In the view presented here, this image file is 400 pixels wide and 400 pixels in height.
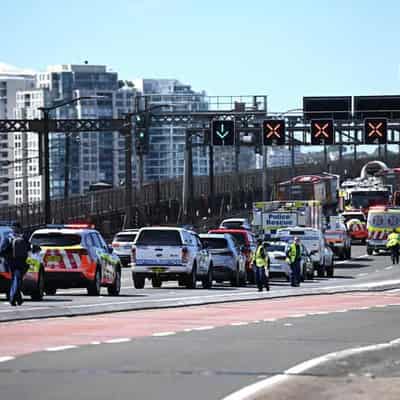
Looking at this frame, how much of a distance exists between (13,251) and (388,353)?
39.8 ft

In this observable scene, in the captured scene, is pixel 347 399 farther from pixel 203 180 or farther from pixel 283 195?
pixel 203 180

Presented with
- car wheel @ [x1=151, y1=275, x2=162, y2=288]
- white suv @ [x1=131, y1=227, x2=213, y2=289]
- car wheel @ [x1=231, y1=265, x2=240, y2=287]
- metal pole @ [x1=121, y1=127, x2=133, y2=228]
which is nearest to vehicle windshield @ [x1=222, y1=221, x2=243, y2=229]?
metal pole @ [x1=121, y1=127, x2=133, y2=228]

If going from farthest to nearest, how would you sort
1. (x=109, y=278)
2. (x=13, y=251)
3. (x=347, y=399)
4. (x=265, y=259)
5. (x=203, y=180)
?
(x=203, y=180), (x=265, y=259), (x=109, y=278), (x=13, y=251), (x=347, y=399)

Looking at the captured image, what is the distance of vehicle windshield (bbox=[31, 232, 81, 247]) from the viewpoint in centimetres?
3534

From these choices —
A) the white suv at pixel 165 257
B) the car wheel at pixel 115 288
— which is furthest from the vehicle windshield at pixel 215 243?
the car wheel at pixel 115 288

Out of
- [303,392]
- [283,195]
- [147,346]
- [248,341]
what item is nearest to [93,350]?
[147,346]

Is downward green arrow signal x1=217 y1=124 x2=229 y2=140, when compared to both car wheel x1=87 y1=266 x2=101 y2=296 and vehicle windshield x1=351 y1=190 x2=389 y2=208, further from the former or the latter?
car wheel x1=87 y1=266 x2=101 y2=296

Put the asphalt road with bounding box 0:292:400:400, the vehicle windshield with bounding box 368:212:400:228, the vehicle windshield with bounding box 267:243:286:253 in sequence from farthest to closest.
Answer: the vehicle windshield with bounding box 368:212:400:228 → the vehicle windshield with bounding box 267:243:286:253 → the asphalt road with bounding box 0:292:400:400

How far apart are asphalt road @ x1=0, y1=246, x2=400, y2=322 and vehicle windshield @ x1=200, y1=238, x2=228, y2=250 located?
1.28m

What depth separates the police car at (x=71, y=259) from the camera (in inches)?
1378

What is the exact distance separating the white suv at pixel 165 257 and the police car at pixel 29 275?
9130 millimetres

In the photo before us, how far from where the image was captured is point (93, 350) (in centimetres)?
1848

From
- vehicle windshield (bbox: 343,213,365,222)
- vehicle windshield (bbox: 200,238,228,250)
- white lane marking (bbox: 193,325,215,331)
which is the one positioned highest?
vehicle windshield (bbox: 343,213,365,222)

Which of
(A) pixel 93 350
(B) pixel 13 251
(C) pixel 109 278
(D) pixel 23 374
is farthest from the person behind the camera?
(C) pixel 109 278
